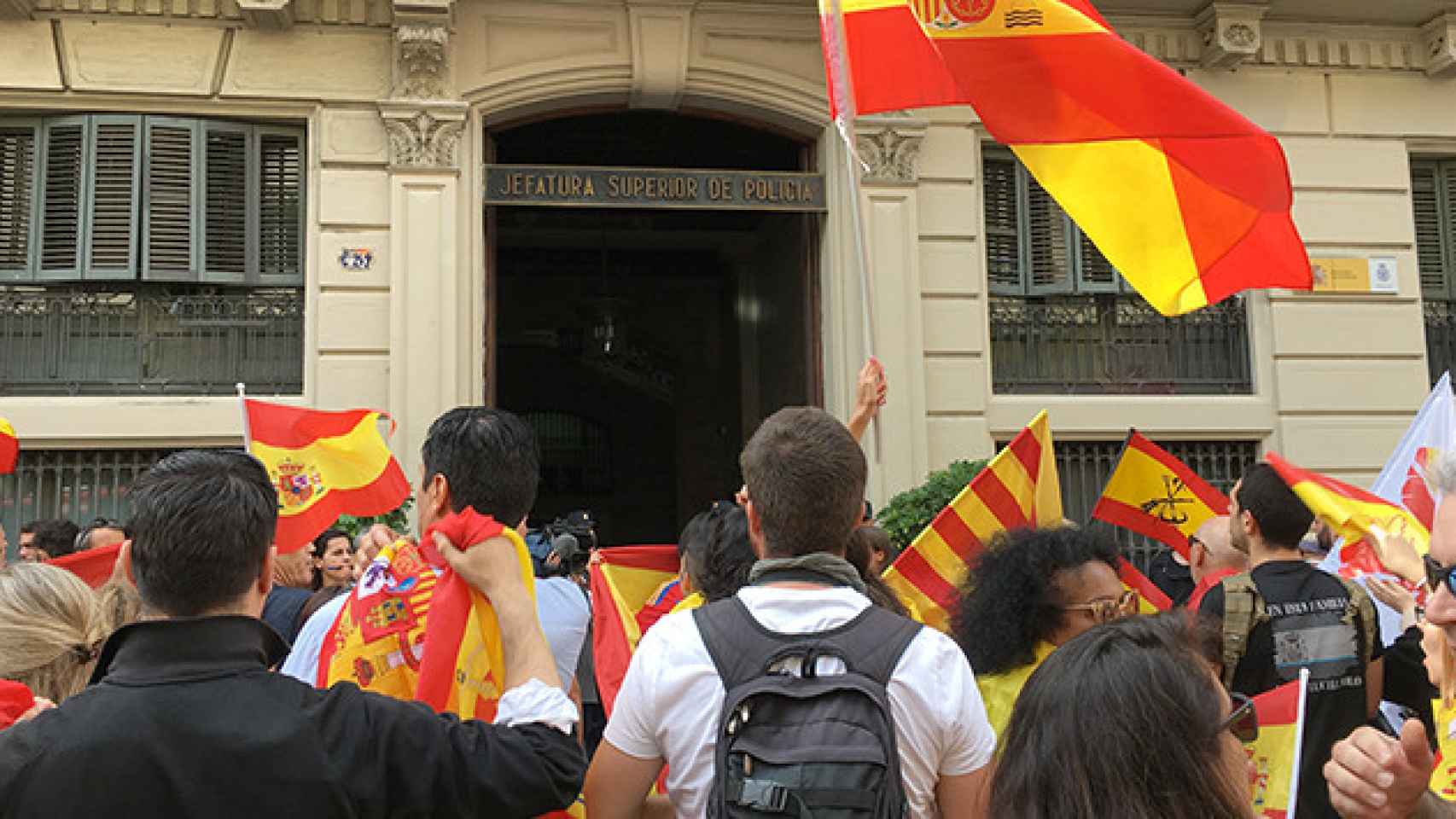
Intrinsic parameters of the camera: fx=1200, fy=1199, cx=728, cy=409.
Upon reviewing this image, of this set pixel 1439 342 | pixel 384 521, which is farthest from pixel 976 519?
pixel 1439 342

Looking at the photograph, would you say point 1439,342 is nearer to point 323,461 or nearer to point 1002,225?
point 1002,225

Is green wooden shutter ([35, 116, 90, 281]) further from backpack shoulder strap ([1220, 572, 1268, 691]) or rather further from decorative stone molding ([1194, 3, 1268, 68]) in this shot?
decorative stone molding ([1194, 3, 1268, 68])

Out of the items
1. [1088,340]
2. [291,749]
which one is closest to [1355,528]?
[291,749]

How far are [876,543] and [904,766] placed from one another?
90.0 inches

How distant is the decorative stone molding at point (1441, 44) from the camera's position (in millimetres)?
10992

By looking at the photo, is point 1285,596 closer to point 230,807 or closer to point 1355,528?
point 1355,528

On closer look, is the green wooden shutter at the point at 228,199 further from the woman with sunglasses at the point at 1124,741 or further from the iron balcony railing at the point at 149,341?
the woman with sunglasses at the point at 1124,741

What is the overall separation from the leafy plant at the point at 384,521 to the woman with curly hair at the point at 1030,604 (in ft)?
18.7

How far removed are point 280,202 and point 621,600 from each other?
6730 millimetres

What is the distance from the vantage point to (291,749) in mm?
1930

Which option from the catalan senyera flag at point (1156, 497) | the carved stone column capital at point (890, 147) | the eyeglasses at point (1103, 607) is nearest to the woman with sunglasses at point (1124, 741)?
the eyeglasses at point (1103, 607)

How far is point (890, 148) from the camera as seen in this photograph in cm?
1017

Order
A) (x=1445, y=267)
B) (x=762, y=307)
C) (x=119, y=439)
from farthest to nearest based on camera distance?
(x=762, y=307) → (x=1445, y=267) → (x=119, y=439)

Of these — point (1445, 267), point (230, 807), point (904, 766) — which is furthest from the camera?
point (1445, 267)
